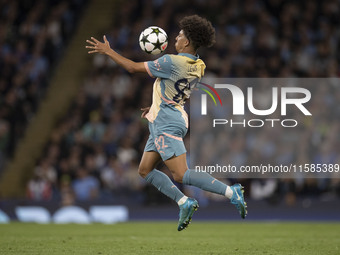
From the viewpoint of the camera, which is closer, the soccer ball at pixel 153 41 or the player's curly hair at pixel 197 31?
the player's curly hair at pixel 197 31

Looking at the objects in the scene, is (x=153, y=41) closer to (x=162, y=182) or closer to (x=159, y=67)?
(x=159, y=67)

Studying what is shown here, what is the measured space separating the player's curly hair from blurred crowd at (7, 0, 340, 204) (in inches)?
289

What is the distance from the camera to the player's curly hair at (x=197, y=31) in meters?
7.49

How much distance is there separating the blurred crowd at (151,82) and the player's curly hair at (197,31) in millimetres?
7332

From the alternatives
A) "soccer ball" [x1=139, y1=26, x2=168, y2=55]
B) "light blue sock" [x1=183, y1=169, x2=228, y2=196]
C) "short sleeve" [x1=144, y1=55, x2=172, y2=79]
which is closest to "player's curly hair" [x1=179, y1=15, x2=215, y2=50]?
"soccer ball" [x1=139, y1=26, x2=168, y2=55]

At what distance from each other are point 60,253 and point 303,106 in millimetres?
8946

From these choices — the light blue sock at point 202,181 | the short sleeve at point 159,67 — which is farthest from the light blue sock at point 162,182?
the short sleeve at point 159,67

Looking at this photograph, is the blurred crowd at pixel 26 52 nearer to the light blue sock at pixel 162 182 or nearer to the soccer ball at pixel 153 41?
the light blue sock at pixel 162 182

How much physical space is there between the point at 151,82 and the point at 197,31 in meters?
9.87

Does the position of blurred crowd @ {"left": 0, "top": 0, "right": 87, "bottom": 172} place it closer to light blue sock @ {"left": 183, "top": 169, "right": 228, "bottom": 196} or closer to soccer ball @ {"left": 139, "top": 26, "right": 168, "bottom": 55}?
soccer ball @ {"left": 139, "top": 26, "right": 168, "bottom": 55}

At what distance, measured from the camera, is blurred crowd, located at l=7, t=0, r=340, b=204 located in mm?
15102

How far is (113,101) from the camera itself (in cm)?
1748

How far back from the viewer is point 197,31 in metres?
7.49

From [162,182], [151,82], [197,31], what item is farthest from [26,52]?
[197,31]
